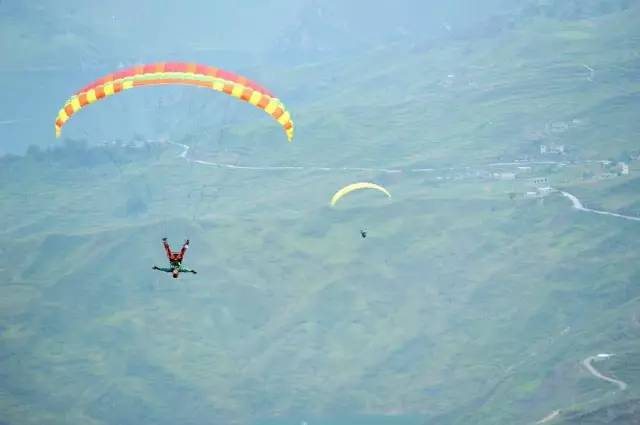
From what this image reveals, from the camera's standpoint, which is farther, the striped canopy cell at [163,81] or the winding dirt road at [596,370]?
the winding dirt road at [596,370]

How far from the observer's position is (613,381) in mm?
172500

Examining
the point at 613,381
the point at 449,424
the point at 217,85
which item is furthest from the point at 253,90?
the point at 449,424

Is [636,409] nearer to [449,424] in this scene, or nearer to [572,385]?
[572,385]

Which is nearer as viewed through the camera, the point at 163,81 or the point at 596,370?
the point at 163,81

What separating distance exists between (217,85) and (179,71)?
116 inches

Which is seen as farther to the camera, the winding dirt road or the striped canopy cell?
the winding dirt road

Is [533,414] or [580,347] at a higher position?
[580,347]

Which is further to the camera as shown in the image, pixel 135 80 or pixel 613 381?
pixel 613 381

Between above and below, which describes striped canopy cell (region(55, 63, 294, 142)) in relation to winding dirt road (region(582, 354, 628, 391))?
below

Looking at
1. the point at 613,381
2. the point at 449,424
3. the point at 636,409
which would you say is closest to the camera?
the point at 636,409

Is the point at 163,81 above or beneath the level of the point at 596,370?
beneath

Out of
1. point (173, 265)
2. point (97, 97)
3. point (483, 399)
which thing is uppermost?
point (483, 399)

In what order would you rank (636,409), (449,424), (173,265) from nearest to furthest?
1. (173,265)
2. (636,409)
3. (449,424)

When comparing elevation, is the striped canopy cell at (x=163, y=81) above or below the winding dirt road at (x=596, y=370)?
below
